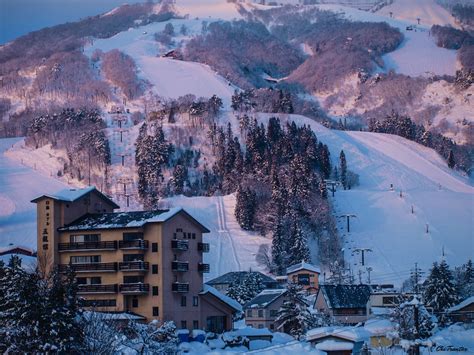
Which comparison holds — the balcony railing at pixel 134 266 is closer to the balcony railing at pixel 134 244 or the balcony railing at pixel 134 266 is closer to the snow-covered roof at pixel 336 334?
the balcony railing at pixel 134 244

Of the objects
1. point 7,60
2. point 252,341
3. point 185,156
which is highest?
point 7,60

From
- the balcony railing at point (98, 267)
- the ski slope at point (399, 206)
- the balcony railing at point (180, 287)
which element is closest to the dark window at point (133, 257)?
the balcony railing at point (98, 267)

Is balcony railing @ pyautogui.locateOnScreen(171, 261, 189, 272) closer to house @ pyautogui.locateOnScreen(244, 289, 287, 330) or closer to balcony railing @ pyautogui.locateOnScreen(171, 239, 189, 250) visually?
balcony railing @ pyautogui.locateOnScreen(171, 239, 189, 250)

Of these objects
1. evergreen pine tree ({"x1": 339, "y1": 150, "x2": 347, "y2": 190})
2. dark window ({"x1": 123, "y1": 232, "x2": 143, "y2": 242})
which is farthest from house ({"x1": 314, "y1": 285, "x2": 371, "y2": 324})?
evergreen pine tree ({"x1": 339, "y1": 150, "x2": 347, "y2": 190})

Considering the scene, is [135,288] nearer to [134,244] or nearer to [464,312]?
[134,244]

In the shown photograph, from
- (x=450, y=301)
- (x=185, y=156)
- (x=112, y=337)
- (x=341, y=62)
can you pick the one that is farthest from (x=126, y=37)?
(x=112, y=337)

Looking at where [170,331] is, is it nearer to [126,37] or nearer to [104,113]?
[104,113]
